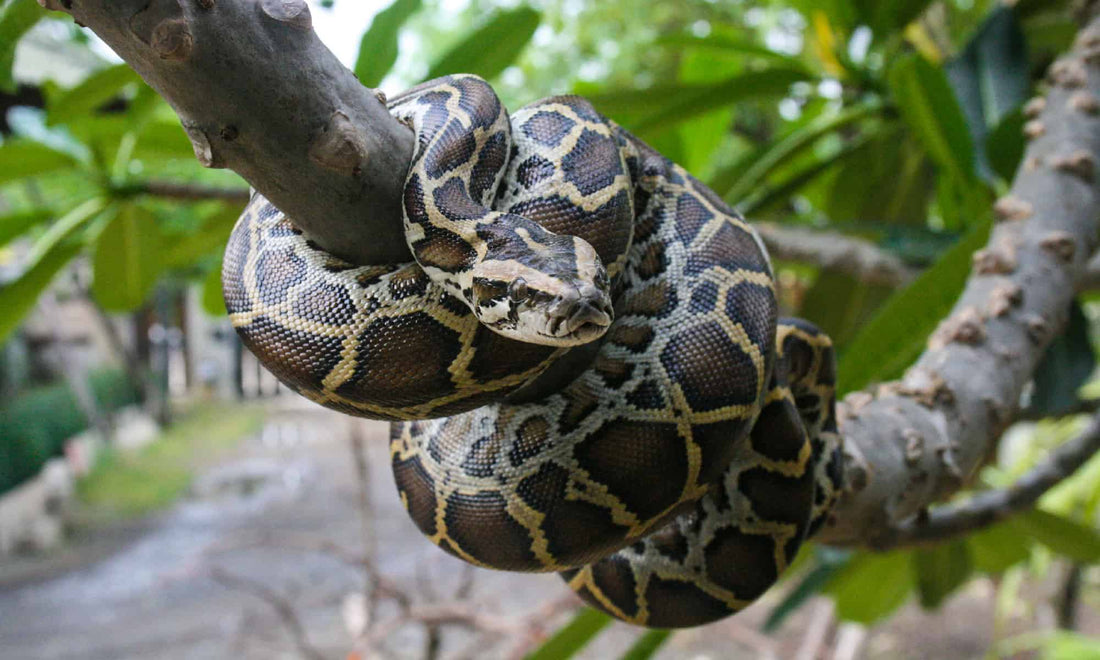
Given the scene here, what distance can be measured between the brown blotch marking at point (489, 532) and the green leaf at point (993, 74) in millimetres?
2065

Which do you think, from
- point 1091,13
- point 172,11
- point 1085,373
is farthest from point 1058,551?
point 172,11

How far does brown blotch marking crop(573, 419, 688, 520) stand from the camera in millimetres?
1128

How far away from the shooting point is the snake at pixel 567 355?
984 mm

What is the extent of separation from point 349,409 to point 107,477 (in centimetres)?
968

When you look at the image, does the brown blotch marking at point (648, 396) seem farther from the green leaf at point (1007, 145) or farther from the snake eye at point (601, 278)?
the green leaf at point (1007, 145)

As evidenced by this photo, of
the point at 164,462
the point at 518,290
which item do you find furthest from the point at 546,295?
the point at 164,462

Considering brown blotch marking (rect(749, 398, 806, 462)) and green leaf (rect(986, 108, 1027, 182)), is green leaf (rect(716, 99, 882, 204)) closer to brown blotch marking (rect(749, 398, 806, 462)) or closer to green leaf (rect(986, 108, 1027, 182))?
green leaf (rect(986, 108, 1027, 182))

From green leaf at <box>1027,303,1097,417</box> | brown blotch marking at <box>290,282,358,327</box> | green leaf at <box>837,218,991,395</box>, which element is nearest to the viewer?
brown blotch marking at <box>290,282,358,327</box>

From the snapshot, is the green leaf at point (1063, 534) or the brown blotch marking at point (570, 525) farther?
the green leaf at point (1063, 534)

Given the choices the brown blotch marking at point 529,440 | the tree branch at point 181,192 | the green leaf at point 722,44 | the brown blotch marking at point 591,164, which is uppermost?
the green leaf at point 722,44

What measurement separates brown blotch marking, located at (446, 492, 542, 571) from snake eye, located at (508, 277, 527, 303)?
365mm

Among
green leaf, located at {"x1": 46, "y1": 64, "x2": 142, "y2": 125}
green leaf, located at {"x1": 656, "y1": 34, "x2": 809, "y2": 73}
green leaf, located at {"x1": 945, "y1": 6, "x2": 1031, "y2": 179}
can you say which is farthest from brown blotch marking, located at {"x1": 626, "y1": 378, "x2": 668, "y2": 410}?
green leaf, located at {"x1": 945, "y1": 6, "x2": 1031, "y2": 179}

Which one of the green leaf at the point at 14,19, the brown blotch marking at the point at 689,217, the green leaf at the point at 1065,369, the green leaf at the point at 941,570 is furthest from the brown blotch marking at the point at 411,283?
the green leaf at the point at 941,570

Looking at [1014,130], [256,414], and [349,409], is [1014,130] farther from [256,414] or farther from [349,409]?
[256,414]
